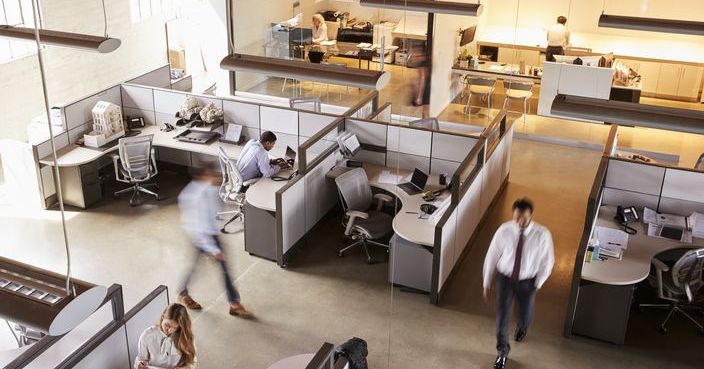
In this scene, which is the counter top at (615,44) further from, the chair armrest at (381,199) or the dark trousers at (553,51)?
the chair armrest at (381,199)

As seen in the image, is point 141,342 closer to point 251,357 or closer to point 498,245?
point 251,357

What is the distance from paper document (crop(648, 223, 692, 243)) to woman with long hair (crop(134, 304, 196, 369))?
413 centimetres

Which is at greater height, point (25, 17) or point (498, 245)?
point (25, 17)

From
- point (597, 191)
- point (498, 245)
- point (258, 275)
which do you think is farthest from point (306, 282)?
point (597, 191)

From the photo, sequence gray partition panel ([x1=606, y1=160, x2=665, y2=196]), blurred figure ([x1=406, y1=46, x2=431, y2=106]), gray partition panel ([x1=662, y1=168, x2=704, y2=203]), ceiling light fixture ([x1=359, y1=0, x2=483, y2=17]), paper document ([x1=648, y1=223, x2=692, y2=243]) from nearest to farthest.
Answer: paper document ([x1=648, y1=223, x2=692, y2=243]), gray partition panel ([x1=662, y1=168, x2=704, y2=203]), gray partition panel ([x1=606, y1=160, x2=665, y2=196]), ceiling light fixture ([x1=359, y1=0, x2=483, y2=17]), blurred figure ([x1=406, y1=46, x2=431, y2=106])

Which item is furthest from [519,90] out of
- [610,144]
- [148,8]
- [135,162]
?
[148,8]

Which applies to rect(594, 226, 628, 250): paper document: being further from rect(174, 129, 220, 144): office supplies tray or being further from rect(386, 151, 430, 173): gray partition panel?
rect(174, 129, 220, 144): office supplies tray

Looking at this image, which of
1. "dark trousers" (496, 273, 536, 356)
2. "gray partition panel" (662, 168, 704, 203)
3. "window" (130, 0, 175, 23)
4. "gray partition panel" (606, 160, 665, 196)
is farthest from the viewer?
"window" (130, 0, 175, 23)

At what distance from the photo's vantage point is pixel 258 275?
23.1 ft

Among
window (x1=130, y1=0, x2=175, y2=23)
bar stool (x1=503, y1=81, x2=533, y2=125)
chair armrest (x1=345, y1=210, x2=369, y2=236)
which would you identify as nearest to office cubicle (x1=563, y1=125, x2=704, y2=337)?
chair armrest (x1=345, y1=210, x2=369, y2=236)

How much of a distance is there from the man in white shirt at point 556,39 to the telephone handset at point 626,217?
568cm

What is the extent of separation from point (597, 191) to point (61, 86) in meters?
8.09

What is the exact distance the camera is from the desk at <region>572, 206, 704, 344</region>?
231 inches

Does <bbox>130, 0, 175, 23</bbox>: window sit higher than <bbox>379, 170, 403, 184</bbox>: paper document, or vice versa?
<bbox>130, 0, 175, 23</bbox>: window
